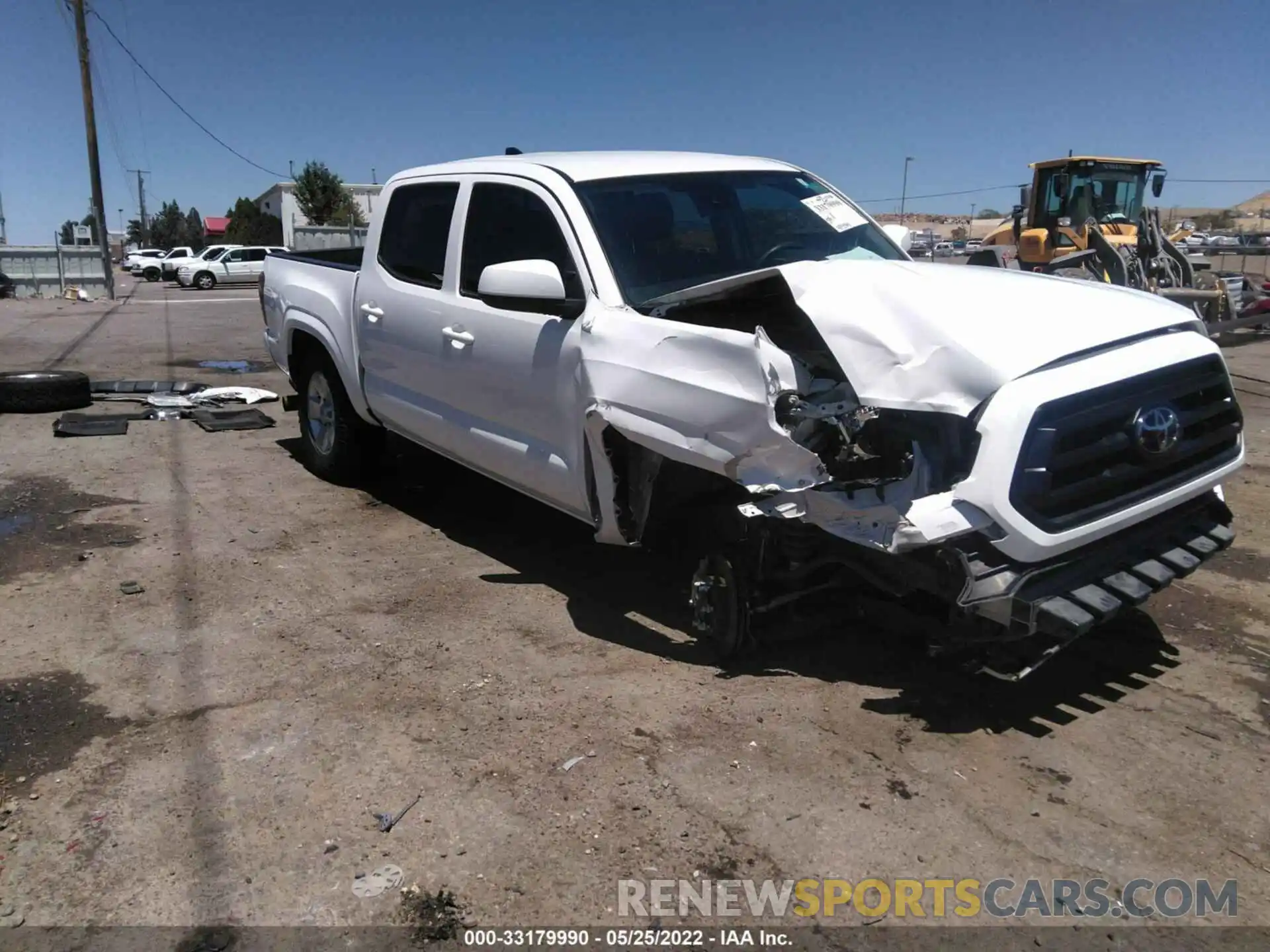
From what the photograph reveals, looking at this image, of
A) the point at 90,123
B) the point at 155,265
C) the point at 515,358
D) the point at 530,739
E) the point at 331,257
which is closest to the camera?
the point at 530,739

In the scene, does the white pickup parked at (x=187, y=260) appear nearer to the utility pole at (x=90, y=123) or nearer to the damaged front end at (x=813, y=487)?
the utility pole at (x=90, y=123)

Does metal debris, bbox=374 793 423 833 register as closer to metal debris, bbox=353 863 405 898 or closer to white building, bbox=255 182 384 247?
metal debris, bbox=353 863 405 898

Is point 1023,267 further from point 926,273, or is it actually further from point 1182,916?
point 1182,916

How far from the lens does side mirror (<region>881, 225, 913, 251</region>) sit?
5344mm

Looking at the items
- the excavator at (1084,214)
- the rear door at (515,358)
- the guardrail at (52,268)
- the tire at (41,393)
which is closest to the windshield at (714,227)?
the rear door at (515,358)

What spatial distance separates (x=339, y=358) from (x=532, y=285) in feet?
8.33

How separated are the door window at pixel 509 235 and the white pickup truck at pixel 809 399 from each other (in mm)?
14

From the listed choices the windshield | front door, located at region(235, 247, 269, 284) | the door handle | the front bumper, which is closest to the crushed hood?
the front bumper

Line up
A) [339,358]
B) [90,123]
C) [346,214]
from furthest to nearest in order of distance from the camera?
[346,214]
[90,123]
[339,358]

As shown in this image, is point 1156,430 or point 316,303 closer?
point 1156,430

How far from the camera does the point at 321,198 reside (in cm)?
6022

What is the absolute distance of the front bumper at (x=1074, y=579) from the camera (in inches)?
→ 126

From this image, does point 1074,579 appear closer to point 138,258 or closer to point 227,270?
point 227,270

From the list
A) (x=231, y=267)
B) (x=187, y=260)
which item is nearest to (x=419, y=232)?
(x=231, y=267)
